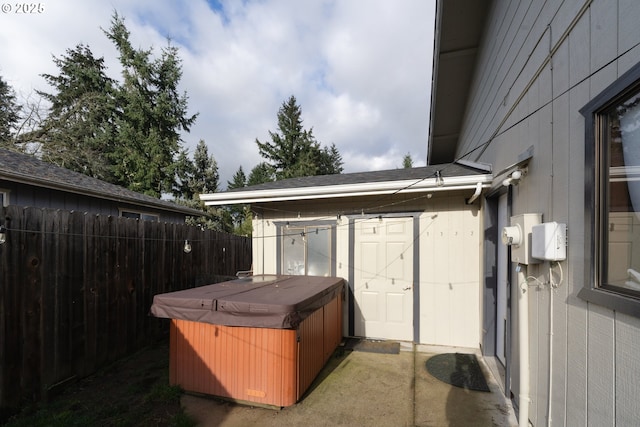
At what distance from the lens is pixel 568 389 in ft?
5.96

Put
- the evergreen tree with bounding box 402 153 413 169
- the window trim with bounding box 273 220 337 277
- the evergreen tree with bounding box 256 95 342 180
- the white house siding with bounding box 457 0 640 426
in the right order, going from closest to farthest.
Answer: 1. the white house siding with bounding box 457 0 640 426
2. the window trim with bounding box 273 220 337 277
3. the evergreen tree with bounding box 256 95 342 180
4. the evergreen tree with bounding box 402 153 413 169

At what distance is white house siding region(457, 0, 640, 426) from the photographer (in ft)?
4.50

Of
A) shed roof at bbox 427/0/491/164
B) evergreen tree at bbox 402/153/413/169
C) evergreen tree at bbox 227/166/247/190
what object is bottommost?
shed roof at bbox 427/0/491/164

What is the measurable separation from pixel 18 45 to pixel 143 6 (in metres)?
6.77

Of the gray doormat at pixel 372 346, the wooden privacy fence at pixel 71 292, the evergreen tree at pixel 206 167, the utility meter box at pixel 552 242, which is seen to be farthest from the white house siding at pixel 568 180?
the evergreen tree at pixel 206 167

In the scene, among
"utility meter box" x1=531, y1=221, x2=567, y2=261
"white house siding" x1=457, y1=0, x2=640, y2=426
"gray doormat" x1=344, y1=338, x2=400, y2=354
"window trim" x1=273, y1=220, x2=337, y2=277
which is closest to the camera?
"white house siding" x1=457, y1=0, x2=640, y2=426

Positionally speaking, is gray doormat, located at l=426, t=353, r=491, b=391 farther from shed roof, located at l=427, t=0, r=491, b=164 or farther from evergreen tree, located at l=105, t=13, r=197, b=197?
evergreen tree, located at l=105, t=13, r=197, b=197

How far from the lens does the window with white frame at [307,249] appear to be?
5246mm

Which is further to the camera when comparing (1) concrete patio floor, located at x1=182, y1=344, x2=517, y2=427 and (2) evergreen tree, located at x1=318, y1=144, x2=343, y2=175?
(2) evergreen tree, located at x1=318, y1=144, x2=343, y2=175

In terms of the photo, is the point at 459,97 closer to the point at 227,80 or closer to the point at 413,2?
the point at 413,2

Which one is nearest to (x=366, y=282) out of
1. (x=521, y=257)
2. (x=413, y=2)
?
(x=521, y=257)

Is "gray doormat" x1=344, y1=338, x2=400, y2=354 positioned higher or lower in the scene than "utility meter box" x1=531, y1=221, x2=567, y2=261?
lower
